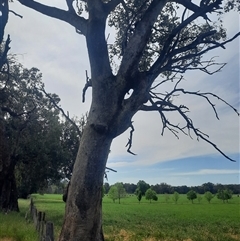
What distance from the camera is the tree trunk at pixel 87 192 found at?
5039 millimetres

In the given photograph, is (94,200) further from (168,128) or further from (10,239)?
(10,239)

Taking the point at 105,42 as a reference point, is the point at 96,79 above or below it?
below

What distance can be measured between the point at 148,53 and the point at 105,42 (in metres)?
4.09

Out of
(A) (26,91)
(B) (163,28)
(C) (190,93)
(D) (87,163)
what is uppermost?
(A) (26,91)

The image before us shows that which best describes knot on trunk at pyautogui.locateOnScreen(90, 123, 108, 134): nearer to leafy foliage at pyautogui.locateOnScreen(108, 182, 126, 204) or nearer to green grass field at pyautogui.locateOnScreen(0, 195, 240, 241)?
green grass field at pyautogui.locateOnScreen(0, 195, 240, 241)

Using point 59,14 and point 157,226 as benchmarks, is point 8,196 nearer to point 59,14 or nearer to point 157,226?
point 157,226

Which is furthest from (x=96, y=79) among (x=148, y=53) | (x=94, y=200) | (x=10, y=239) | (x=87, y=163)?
(x=10, y=239)

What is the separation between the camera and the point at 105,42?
5.93m

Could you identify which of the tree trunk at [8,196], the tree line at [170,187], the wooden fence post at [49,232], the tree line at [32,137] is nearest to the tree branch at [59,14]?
the wooden fence post at [49,232]

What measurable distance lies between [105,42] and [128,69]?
2.36ft

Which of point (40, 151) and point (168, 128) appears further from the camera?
point (40, 151)

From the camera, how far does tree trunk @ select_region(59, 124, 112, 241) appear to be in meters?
5.04

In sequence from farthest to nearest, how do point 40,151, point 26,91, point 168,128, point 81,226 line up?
1. point 40,151
2. point 26,91
3. point 168,128
4. point 81,226

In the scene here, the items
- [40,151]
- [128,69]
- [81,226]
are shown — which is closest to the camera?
[81,226]
